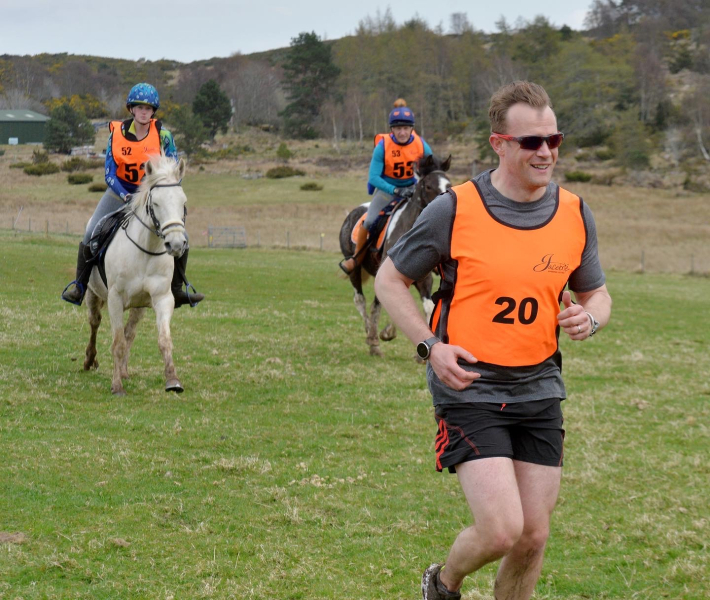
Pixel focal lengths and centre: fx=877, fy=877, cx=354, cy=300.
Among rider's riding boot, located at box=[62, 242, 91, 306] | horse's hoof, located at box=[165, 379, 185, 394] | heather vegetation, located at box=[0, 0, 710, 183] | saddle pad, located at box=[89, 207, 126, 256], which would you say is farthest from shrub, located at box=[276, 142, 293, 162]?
horse's hoof, located at box=[165, 379, 185, 394]

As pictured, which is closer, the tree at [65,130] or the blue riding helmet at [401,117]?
the blue riding helmet at [401,117]

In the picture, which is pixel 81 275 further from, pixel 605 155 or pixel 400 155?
pixel 605 155

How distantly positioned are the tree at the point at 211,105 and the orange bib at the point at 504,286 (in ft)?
336

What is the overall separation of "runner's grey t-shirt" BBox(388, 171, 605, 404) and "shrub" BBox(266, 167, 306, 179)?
7941 cm

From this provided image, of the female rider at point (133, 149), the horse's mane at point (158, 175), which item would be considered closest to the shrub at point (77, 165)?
the female rider at point (133, 149)

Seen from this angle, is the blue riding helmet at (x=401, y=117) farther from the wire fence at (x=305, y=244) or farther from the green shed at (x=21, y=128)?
the green shed at (x=21, y=128)

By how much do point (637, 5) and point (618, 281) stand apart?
178 m

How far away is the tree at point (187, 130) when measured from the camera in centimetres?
8850

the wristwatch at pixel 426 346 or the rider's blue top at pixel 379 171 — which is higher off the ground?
the rider's blue top at pixel 379 171

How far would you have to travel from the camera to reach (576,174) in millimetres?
79625

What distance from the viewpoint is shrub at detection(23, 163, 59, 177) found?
79250mm

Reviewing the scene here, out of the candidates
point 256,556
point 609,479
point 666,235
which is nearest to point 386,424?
point 609,479

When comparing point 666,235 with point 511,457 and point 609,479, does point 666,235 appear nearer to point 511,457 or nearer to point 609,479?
point 609,479

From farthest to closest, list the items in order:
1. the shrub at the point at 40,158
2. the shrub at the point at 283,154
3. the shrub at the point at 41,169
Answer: the shrub at the point at 283,154, the shrub at the point at 40,158, the shrub at the point at 41,169
